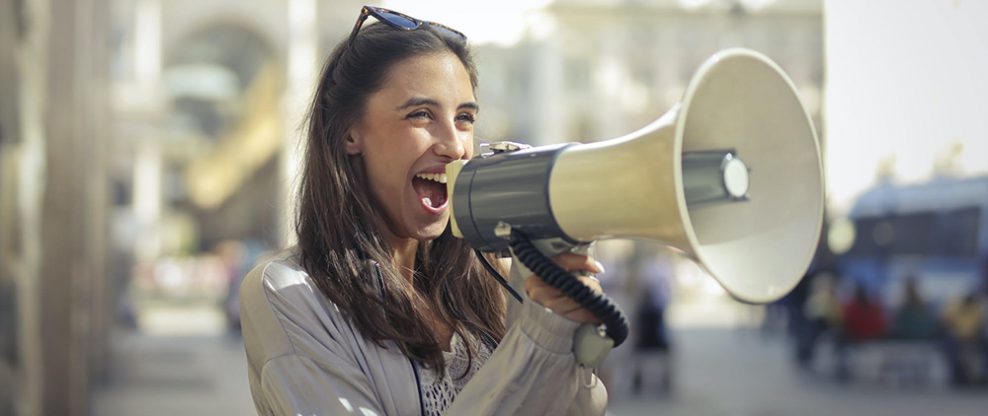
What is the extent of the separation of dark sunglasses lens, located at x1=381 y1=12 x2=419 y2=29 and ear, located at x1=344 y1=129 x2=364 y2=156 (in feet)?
0.58

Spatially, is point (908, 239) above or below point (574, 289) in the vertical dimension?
below

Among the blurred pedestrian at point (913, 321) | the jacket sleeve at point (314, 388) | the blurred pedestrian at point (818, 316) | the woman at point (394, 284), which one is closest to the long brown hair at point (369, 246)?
the woman at point (394, 284)

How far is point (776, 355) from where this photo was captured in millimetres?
15156

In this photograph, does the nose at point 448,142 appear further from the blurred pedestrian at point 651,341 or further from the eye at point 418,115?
the blurred pedestrian at point 651,341

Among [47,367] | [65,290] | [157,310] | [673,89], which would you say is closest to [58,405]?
[47,367]

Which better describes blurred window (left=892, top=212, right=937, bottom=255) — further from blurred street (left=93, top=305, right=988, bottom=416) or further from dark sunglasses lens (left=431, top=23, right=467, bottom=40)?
dark sunglasses lens (left=431, top=23, right=467, bottom=40)

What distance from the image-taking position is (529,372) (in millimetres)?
1401

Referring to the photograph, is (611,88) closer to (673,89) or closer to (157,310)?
(673,89)

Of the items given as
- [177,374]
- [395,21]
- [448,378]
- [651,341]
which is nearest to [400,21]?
[395,21]

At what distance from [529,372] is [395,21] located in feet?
2.07

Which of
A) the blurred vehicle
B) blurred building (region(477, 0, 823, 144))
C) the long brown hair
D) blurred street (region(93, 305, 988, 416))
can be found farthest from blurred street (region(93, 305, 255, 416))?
blurred building (region(477, 0, 823, 144))

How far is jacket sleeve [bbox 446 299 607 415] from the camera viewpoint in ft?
4.56

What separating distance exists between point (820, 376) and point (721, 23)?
414 cm

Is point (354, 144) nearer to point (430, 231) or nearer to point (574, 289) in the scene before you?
point (430, 231)
